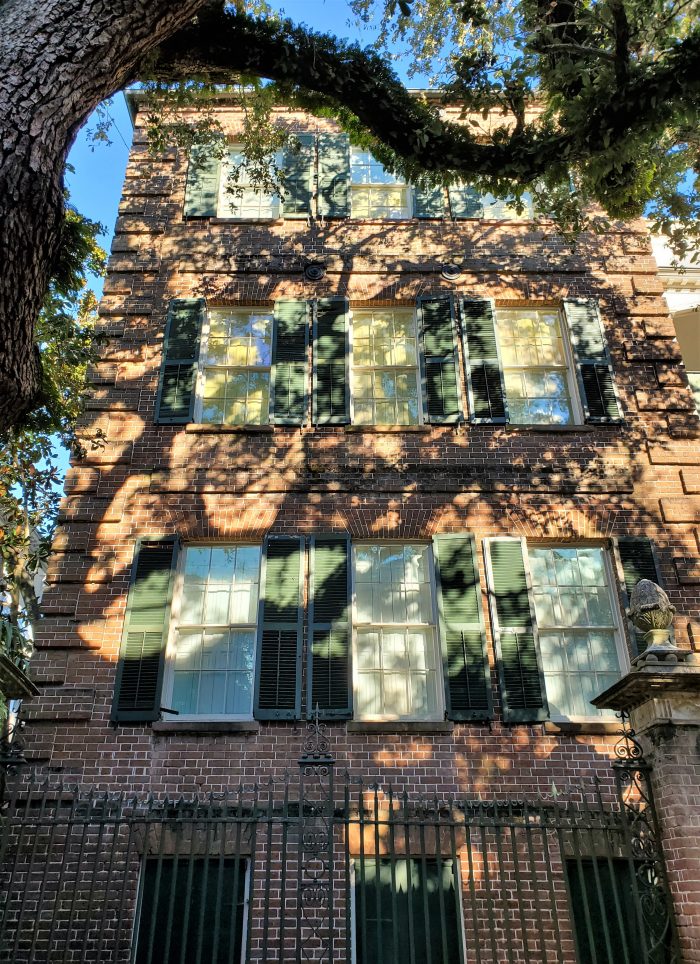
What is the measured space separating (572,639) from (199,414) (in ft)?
17.9

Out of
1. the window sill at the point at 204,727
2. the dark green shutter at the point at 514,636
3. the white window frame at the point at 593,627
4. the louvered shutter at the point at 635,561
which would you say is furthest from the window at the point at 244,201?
the window sill at the point at 204,727

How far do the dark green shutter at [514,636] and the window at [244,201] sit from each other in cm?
617

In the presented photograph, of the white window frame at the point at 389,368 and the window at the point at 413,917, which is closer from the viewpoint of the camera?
the window at the point at 413,917

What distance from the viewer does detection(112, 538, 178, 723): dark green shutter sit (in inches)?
356

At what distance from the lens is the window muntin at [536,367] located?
1122cm

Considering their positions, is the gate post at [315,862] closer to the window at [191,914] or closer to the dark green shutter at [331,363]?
the window at [191,914]

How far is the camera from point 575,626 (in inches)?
383

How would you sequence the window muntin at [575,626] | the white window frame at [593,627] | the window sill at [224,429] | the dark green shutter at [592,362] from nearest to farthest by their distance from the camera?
the white window frame at [593,627] → the window muntin at [575,626] → the window sill at [224,429] → the dark green shutter at [592,362]

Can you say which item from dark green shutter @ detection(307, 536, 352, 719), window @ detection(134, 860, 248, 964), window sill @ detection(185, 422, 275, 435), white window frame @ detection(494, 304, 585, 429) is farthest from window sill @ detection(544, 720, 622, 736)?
window sill @ detection(185, 422, 275, 435)

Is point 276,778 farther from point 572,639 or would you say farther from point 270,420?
point 270,420

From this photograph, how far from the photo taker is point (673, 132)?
1027 cm

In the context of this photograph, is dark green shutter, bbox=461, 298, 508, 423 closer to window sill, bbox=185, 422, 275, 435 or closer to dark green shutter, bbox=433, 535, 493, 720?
dark green shutter, bbox=433, 535, 493, 720

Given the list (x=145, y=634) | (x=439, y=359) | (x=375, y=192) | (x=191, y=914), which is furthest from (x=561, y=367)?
(x=191, y=914)

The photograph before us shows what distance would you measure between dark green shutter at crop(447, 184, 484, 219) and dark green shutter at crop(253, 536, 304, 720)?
581 cm
